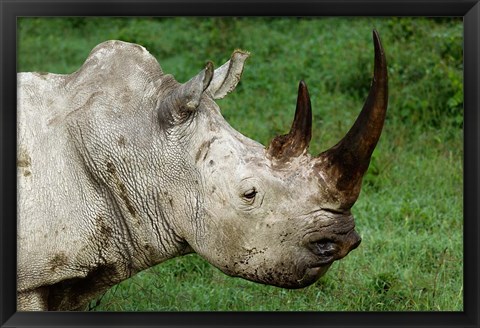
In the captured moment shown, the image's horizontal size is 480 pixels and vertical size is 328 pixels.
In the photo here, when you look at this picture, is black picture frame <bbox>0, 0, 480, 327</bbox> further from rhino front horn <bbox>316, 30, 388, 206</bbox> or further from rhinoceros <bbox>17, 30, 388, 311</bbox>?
rhino front horn <bbox>316, 30, 388, 206</bbox>

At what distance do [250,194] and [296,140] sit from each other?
32 centimetres

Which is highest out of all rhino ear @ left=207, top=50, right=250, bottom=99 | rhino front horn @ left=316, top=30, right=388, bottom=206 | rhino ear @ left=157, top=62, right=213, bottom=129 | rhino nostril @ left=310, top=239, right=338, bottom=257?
rhino ear @ left=207, top=50, right=250, bottom=99

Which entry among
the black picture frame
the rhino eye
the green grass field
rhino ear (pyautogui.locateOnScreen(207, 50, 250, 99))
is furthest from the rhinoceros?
the green grass field

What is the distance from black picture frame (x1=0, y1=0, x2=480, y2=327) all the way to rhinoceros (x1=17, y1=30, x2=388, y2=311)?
25cm

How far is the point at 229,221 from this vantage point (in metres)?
4.99

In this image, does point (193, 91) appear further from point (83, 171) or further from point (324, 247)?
point (324, 247)

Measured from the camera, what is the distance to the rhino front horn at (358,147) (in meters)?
4.68

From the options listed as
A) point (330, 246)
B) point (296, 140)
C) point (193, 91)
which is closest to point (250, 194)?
point (296, 140)

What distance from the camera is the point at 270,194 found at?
4.93 metres

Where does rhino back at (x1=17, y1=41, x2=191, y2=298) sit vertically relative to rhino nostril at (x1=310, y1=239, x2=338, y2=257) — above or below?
above

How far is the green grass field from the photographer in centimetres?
681
